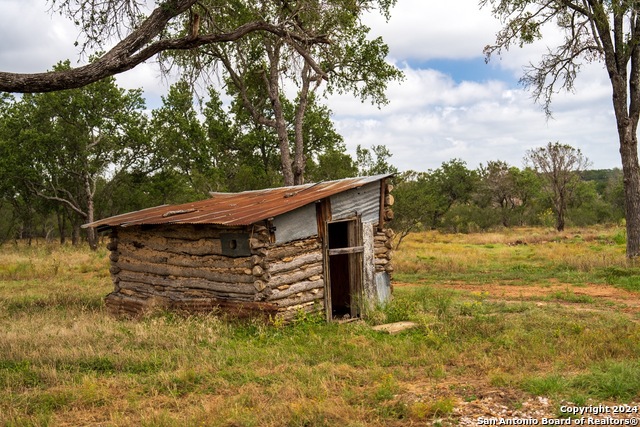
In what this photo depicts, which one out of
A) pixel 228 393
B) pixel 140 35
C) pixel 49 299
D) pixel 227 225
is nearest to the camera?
pixel 228 393

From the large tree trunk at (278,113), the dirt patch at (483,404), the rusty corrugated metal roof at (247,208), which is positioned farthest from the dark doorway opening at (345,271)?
the large tree trunk at (278,113)

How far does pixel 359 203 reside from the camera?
11.7 m

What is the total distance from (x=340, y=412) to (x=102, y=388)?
9.28ft

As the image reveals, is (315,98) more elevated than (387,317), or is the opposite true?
(315,98)

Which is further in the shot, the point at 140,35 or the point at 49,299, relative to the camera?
the point at 49,299

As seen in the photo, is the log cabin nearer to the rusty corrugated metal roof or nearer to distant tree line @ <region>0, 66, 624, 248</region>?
the rusty corrugated metal roof

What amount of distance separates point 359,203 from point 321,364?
16.0 feet

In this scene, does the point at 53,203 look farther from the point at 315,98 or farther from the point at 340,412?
the point at 340,412

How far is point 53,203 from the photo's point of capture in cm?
3322

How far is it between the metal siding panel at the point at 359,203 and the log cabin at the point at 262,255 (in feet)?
0.07

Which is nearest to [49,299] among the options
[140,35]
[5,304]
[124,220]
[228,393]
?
[5,304]

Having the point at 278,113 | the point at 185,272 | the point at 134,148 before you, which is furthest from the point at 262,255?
the point at 134,148

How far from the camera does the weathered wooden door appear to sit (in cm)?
1121

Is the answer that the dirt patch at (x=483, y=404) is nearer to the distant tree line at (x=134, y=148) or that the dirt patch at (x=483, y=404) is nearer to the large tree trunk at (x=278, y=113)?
the large tree trunk at (x=278, y=113)
